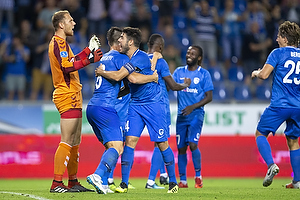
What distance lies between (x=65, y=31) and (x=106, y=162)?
2369 millimetres

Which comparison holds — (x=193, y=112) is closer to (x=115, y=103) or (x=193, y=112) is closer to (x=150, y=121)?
(x=150, y=121)

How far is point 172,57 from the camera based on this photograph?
15.2m

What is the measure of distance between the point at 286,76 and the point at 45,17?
10139mm

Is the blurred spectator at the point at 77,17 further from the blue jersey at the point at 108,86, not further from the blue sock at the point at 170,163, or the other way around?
the blue sock at the point at 170,163

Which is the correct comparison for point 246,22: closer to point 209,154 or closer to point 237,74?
point 237,74

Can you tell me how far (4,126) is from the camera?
14.5 meters

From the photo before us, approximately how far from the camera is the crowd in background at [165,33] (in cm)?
1547

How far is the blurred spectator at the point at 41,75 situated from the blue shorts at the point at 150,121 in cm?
762

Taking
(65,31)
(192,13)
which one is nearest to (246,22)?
(192,13)

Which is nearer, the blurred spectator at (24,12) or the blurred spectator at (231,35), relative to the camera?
the blurred spectator at (24,12)

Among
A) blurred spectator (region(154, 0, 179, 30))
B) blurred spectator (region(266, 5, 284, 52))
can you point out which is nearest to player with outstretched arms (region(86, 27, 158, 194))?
blurred spectator (region(154, 0, 179, 30))

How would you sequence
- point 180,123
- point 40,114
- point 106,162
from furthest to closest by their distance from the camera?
point 40,114 < point 180,123 < point 106,162

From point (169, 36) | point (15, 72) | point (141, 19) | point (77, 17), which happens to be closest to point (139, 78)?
point (15, 72)

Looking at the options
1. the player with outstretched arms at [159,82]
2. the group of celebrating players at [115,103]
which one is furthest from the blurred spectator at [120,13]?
the group of celebrating players at [115,103]
